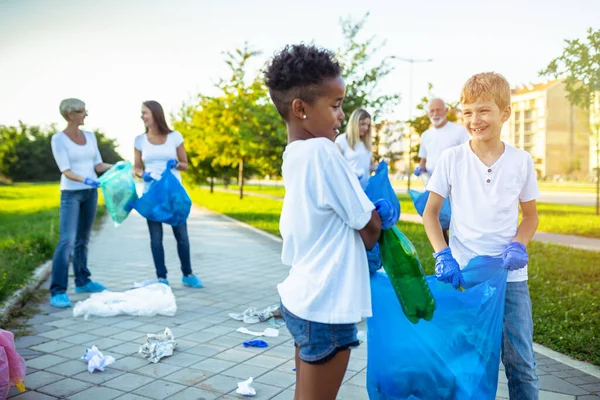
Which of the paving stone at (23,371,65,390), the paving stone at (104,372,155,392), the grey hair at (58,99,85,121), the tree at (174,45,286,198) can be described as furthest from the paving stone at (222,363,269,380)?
the tree at (174,45,286,198)

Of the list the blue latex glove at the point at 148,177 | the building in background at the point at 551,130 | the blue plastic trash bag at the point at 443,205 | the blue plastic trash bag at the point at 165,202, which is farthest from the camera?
the building in background at the point at 551,130

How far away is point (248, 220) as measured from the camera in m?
15.0

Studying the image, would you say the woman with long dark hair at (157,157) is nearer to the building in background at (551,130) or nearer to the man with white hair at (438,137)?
the man with white hair at (438,137)

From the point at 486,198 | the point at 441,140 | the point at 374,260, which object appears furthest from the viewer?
the point at 441,140

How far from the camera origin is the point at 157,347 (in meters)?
4.06

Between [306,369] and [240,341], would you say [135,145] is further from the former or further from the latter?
[306,369]

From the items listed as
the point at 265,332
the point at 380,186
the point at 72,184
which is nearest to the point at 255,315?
the point at 265,332

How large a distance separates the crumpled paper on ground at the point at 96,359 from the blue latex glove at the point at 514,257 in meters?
2.66

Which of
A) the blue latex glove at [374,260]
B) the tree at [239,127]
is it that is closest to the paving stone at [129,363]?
the blue latex glove at [374,260]

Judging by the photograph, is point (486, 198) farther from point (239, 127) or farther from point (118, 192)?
point (239, 127)

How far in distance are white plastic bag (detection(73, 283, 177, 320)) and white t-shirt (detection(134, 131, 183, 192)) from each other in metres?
1.29

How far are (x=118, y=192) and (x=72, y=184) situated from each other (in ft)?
1.67

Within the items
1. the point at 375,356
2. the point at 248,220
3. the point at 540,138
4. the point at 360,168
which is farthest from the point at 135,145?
the point at 540,138

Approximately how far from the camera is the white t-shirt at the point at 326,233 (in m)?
1.87
